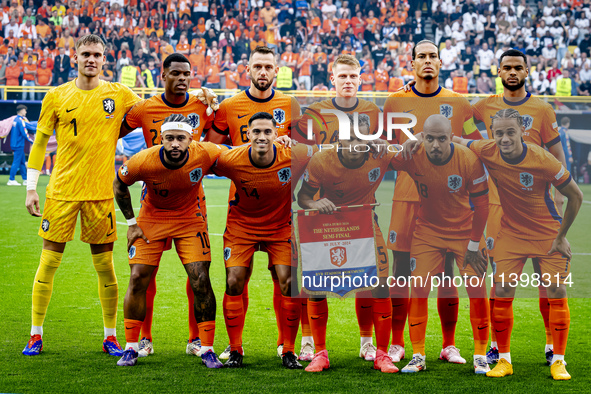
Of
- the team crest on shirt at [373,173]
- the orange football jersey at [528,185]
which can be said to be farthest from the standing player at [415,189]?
the orange football jersey at [528,185]

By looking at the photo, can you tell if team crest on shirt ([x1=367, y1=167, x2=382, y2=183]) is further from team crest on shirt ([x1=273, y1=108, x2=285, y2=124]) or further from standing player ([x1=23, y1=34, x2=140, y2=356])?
standing player ([x1=23, y1=34, x2=140, y2=356])

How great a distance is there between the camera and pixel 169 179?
4641mm

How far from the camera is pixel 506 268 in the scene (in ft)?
14.8

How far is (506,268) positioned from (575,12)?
→ 21.8m

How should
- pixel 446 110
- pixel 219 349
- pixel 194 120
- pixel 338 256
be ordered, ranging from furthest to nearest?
pixel 219 349 → pixel 194 120 → pixel 446 110 → pixel 338 256

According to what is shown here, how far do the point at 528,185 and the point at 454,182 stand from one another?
1.62 feet

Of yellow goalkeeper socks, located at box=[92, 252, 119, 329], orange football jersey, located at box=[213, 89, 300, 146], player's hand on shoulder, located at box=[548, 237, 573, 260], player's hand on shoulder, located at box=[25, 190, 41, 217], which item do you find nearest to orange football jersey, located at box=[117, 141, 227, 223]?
orange football jersey, located at box=[213, 89, 300, 146]

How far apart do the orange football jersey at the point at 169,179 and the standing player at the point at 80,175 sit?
42 cm

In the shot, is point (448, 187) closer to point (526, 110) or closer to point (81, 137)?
point (526, 110)

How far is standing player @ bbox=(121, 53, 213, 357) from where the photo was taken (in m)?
4.92

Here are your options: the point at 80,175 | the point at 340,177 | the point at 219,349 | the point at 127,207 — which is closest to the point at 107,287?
the point at 127,207


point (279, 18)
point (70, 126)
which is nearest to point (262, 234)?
point (70, 126)

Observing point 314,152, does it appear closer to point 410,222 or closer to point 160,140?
point 410,222

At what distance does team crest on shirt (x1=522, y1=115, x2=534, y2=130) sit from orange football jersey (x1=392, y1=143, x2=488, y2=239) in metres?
0.40
